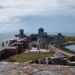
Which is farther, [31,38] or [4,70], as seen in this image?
[31,38]

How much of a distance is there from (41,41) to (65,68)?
193 feet

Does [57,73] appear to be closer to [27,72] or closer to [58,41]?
[27,72]

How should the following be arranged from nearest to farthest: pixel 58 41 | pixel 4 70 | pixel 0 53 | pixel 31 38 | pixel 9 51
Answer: pixel 4 70, pixel 0 53, pixel 9 51, pixel 58 41, pixel 31 38

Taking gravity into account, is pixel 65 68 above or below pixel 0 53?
above

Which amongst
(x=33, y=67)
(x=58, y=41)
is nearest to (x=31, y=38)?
(x=58, y=41)

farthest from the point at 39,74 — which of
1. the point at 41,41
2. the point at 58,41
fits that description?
the point at 58,41

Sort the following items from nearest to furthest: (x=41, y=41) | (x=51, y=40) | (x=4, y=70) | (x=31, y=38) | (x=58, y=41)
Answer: (x=4, y=70) < (x=41, y=41) < (x=51, y=40) < (x=58, y=41) < (x=31, y=38)

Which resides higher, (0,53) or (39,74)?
(39,74)

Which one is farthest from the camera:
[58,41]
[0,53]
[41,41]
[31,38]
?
[31,38]

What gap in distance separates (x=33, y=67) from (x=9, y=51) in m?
35.0

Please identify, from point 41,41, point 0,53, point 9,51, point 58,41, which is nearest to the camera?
point 0,53

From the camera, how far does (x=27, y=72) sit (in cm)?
252

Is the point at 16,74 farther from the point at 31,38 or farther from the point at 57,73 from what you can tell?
the point at 31,38

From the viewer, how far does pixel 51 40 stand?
2813 inches
